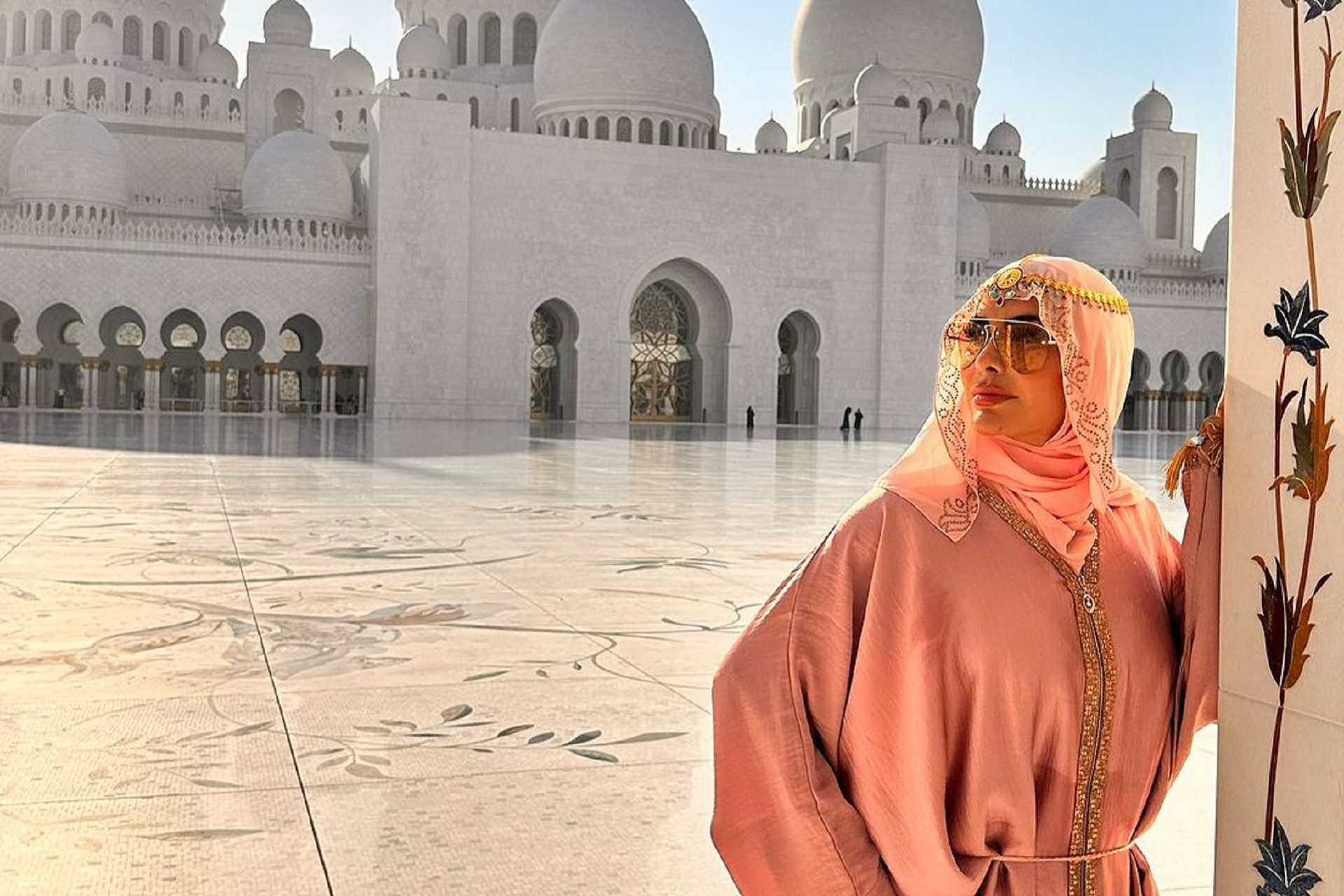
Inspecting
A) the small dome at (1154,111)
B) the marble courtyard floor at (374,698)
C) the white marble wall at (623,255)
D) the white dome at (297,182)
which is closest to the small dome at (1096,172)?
the small dome at (1154,111)

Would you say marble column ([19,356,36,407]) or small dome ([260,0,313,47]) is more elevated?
small dome ([260,0,313,47])

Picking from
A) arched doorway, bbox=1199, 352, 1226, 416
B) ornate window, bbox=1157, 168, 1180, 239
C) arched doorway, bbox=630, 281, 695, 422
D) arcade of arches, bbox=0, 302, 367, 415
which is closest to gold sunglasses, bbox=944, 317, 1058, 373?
arcade of arches, bbox=0, 302, 367, 415

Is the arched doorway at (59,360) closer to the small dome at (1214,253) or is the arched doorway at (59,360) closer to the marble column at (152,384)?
the marble column at (152,384)

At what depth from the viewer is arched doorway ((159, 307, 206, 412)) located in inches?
993

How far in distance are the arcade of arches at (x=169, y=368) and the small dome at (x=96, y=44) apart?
7.24 m

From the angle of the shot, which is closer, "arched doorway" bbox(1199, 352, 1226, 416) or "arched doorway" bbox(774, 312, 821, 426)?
"arched doorway" bbox(774, 312, 821, 426)

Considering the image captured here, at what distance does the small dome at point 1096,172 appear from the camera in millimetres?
33438

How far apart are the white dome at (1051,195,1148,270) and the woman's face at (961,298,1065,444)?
28.4 metres

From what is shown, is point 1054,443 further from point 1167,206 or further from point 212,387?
point 1167,206

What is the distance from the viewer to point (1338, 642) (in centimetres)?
106

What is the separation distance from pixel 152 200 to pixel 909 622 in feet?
91.9

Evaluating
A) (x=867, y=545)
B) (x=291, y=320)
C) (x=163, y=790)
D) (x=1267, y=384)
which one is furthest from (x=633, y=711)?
(x=291, y=320)

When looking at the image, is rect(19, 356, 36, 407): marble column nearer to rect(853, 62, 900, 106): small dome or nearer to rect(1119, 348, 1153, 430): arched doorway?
rect(853, 62, 900, 106): small dome

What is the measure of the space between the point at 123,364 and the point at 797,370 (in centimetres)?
1215
